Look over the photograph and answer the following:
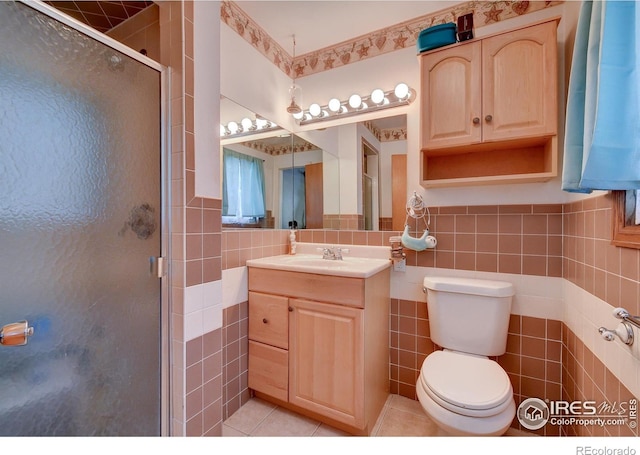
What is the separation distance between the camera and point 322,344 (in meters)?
1.43

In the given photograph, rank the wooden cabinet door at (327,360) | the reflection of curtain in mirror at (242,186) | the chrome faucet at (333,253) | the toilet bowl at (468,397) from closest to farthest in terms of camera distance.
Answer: the toilet bowl at (468,397) → the wooden cabinet door at (327,360) → the reflection of curtain in mirror at (242,186) → the chrome faucet at (333,253)

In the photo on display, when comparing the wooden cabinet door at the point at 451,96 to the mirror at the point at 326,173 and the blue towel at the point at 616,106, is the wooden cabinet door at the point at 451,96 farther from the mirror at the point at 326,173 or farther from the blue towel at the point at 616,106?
the blue towel at the point at 616,106

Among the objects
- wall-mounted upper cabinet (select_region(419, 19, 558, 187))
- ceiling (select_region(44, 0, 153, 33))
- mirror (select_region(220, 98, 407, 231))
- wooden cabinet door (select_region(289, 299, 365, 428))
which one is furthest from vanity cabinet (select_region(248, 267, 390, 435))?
ceiling (select_region(44, 0, 153, 33))

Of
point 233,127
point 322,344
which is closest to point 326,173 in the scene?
point 233,127

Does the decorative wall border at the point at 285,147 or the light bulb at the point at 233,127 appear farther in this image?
the decorative wall border at the point at 285,147

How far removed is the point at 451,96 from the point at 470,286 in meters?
1.03

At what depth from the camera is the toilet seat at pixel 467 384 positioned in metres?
1.03

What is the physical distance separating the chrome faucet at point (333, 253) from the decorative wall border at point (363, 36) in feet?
4.57

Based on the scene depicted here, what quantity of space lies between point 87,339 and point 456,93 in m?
1.99

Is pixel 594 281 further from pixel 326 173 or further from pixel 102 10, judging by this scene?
pixel 102 10

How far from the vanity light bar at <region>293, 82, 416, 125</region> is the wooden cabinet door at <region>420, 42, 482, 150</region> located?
24 cm

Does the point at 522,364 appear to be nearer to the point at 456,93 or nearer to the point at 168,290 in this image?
the point at 456,93

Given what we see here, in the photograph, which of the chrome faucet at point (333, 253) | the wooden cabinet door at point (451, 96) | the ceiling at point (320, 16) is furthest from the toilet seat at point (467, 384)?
the ceiling at point (320, 16)

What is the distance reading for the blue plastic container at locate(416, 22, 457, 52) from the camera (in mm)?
1458
